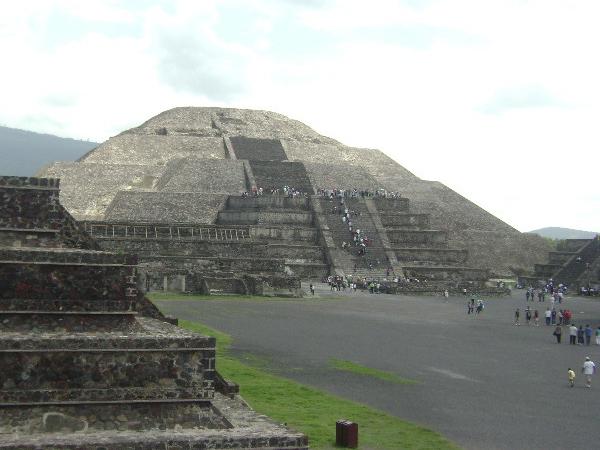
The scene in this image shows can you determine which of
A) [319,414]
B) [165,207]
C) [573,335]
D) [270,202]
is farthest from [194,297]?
[319,414]

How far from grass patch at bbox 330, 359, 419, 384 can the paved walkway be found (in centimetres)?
29

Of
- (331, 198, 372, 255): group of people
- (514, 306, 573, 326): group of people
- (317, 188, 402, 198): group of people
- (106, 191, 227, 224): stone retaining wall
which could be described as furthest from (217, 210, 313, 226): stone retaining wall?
(514, 306, 573, 326): group of people

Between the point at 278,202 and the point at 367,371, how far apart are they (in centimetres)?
3619

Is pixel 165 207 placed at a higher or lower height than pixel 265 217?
higher

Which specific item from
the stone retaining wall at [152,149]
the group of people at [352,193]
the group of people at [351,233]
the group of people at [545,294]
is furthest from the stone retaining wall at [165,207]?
the group of people at [545,294]

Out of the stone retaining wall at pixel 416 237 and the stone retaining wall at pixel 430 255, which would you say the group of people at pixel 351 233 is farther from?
the stone retaining wall at pixel 430 255

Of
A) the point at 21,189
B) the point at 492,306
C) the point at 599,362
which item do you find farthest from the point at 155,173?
the point at 21,189

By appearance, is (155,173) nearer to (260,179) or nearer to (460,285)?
(260,179)

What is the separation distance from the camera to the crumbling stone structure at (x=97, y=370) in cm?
1053

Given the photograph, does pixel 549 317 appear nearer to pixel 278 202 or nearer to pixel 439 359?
pixel 439 359

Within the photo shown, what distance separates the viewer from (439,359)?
2366 centimetres

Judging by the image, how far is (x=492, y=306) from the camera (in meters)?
42.8

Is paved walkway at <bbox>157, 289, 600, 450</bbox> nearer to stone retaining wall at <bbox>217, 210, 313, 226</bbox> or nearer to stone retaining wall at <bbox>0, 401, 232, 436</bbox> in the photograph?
stone retaining wall at <bbox>0, 401, 232, 436</bbox>

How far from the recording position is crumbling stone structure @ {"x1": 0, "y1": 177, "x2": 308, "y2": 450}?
1053 centimetres
